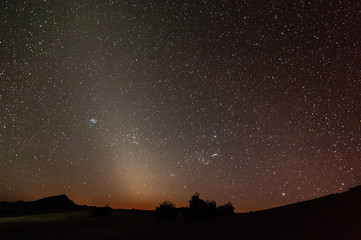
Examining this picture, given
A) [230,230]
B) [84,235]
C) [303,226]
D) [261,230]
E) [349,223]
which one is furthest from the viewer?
[84,235]

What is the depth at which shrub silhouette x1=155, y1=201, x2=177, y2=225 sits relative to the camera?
32.9 metres

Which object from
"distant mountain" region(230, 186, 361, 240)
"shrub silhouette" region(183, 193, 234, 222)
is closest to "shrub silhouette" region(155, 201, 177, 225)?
"shrub silhouette" region(183, 193, 234, 222)

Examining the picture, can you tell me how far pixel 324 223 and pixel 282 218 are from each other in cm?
359

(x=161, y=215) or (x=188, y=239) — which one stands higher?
(x=161, y=215)

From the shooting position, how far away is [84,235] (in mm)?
28609

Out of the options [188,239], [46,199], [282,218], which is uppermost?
[46,199]

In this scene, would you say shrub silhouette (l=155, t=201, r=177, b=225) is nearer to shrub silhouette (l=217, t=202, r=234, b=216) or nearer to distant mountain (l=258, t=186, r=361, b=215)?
shrub silhouette (l=217, t=202, r=234, b=216)

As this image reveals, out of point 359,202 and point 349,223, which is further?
point 359,202

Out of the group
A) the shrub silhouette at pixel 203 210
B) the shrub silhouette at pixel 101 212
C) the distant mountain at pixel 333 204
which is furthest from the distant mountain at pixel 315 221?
the shrub silhouette at pixel 101 212

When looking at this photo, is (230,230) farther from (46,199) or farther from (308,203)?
(46,199)

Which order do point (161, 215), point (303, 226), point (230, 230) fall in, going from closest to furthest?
1. point (303, 226)
2. point (230, 230)
3. point (161, 215)

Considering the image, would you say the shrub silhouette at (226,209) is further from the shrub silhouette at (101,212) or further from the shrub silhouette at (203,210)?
the shrub silhouette at (101,212)

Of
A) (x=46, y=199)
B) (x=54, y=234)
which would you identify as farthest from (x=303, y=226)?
(x=46, y=199)

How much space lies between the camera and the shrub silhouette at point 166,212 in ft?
108
